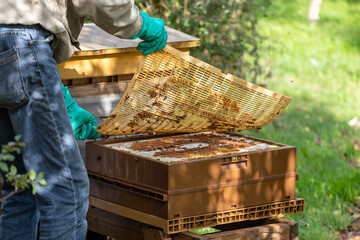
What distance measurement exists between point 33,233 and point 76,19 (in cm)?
109

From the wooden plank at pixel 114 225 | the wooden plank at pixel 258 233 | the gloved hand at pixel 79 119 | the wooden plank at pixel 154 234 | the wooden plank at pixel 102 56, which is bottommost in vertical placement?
the wooden plank at pixel 114 225

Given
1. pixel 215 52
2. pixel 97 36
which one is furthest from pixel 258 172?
pixel 215 52

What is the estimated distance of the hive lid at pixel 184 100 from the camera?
127 inches

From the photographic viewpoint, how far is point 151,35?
3102 millimetres

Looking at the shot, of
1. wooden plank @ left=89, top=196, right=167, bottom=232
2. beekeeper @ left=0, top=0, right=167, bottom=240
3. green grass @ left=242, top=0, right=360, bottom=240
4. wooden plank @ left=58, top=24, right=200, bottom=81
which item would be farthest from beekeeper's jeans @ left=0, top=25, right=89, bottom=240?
green grass @ left=242, top=0, right=360, bottom=240

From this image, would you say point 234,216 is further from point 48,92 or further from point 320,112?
point 320,112

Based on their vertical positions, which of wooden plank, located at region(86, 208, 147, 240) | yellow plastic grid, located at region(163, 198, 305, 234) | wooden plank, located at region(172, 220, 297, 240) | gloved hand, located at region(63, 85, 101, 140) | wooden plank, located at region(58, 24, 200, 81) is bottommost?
wooden plank, located at region(86, 208, 147, 240)

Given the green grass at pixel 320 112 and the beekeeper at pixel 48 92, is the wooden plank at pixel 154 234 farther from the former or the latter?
the green grass at pixel 320 112

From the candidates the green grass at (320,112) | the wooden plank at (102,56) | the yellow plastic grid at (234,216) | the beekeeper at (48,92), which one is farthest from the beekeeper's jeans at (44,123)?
the green grass at (320,112)

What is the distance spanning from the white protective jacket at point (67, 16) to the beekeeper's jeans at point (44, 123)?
2.0 inches

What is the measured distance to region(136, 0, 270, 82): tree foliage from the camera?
19.4 feet

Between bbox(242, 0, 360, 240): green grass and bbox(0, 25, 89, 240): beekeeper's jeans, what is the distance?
161 centimetres

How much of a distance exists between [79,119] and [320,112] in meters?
4.97

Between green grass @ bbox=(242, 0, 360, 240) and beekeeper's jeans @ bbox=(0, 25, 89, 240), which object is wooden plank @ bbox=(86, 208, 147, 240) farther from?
green grass @ bbox=(242, 0, 360, 240)
